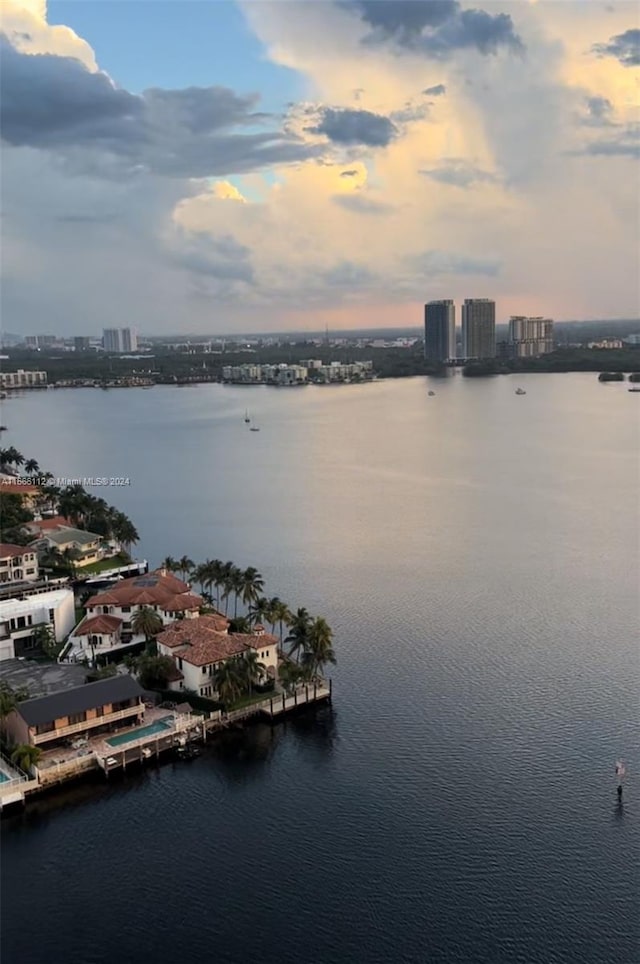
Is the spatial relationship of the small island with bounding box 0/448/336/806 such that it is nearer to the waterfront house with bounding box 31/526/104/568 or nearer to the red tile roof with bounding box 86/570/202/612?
the red tile roof with bounding box 86/570/202/612

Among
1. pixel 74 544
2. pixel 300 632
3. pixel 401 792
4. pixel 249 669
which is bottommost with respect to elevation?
pixel 401 792

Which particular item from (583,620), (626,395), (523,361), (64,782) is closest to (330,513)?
(583,620)

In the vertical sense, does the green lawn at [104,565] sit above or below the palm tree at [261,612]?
below

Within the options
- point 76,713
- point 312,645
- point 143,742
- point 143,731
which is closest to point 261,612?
point 312,645

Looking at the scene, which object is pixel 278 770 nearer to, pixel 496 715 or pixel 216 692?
pixel 216 692

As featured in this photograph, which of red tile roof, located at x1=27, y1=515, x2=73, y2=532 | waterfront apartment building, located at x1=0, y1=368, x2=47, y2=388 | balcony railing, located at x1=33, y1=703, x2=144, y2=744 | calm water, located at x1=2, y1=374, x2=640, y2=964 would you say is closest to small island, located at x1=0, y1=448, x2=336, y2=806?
balcony railing, located at x1=33, y1=703, x2=144, y2=744

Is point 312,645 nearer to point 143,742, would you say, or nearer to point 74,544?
point 143,742

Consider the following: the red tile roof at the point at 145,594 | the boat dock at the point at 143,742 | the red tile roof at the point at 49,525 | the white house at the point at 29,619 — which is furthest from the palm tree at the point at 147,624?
the red tile roof at the point at 49,525

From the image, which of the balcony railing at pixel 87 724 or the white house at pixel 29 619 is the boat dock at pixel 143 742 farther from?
the white house at pixel 29 619
